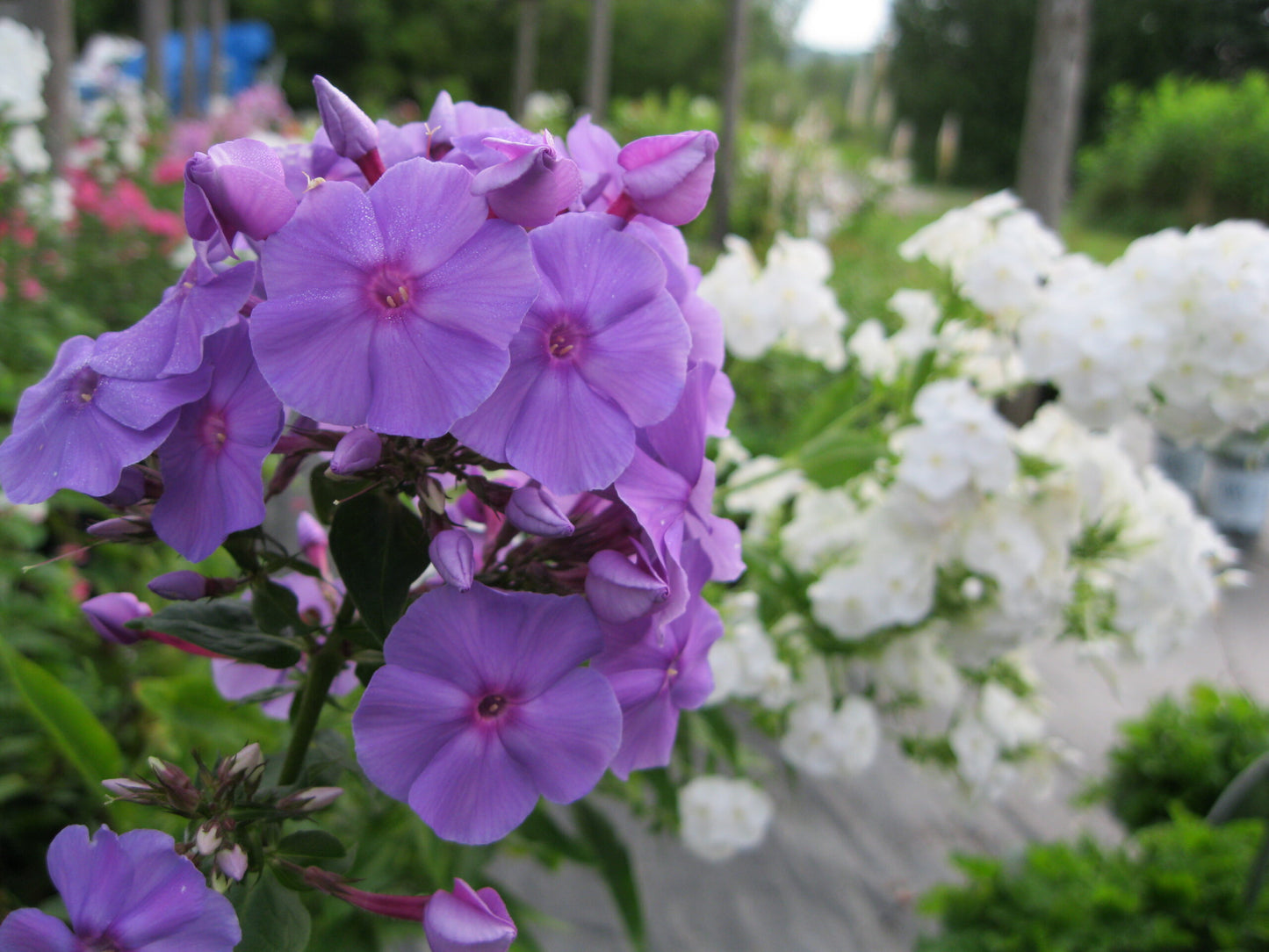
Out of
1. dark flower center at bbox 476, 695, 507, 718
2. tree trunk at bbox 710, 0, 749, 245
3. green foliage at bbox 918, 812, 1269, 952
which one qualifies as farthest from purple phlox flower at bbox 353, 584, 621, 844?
tree trunk at bbox 710, 0, 749, 245

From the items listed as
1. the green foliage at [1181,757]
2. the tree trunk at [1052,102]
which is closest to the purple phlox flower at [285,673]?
the green foliage at [1181,757]

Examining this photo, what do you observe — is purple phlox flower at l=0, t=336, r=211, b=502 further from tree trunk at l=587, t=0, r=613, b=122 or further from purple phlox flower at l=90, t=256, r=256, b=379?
tree trunk at l=587, t=0, r=613, b=122

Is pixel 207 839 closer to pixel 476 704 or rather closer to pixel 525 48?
pixel 476 704

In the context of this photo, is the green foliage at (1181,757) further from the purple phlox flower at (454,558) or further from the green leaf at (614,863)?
the purple phlox flower at (454,558)

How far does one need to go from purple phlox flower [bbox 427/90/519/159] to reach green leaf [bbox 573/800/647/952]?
3.79ft

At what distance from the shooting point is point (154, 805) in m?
0.55

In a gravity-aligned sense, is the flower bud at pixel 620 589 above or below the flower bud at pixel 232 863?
above

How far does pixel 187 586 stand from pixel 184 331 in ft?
0.59

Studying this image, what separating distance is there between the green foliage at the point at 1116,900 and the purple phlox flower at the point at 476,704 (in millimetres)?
1416

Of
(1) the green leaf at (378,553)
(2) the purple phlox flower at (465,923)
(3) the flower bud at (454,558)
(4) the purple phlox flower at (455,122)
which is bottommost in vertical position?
(2) the purple phlox flower at (465,923)

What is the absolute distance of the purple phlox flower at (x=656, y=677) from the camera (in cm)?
55

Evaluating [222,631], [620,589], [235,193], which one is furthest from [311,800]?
[235,193]

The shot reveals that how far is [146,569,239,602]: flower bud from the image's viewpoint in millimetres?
584

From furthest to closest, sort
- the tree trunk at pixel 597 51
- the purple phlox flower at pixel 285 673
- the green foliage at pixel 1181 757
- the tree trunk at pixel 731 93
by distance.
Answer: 1. the tree trunk at pixel 597 51
2. the tree trunk at pixel 731 93
3. the green foliage at pixel 1181 757
4. the purple phlox flower at pixel 285 673
